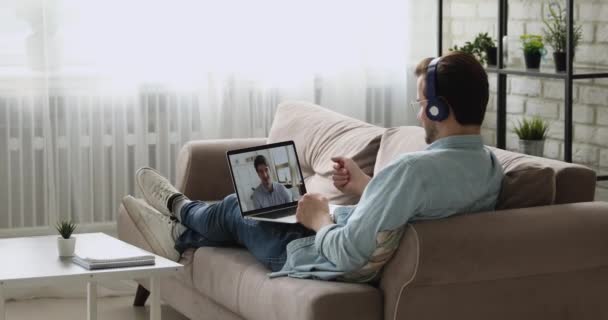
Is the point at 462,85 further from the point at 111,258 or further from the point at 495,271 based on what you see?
the point at 111,258

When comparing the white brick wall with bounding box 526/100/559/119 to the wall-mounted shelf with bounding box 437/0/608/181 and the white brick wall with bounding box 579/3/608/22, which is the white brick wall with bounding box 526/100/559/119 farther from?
the white brick wall with bounding box 579/3/608/22

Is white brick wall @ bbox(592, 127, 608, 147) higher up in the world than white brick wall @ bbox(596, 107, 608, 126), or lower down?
lower down

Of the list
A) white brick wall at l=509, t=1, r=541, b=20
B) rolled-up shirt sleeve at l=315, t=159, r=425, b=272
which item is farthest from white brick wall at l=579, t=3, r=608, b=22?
rolled-up shirt sleeve at l=315, t=159, r=425, b=272

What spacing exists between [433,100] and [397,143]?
64 cm

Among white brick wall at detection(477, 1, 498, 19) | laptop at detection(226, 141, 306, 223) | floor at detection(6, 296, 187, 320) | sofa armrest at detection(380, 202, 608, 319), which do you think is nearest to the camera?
sofa armrest at detection(380, 202, 608, 319)

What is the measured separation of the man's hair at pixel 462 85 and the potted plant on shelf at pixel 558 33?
1.15 metres

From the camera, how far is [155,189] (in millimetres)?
3410

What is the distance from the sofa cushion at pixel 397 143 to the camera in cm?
301

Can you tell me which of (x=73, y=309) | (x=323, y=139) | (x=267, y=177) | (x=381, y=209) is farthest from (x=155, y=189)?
(x=381, y=209)

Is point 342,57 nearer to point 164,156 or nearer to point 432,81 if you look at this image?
point 164,156

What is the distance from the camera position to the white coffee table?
2500 millimetres

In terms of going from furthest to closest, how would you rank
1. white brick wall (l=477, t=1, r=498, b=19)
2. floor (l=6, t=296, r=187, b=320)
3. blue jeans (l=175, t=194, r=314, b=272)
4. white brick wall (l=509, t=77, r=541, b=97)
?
white brick wall (l=477, t=1, r=498, b=19), white brick wall (l=509, t=77, r=541, b=97), floor (l=6, t=296, r=187, b=320), blue jeans (l=175, t=194, r=314, b=272)

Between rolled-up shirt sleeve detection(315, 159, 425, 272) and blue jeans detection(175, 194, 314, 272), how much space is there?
Result: 0.43m

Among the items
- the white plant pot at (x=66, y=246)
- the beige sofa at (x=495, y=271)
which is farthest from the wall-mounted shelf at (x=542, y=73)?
the white plant pot at (x=66, y=246)
